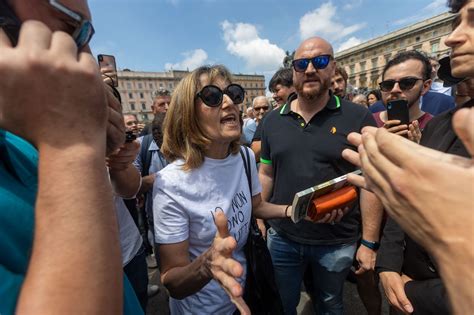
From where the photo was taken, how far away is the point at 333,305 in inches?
84.9

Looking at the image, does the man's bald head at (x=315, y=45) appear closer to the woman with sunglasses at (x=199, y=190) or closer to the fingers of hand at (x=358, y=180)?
the woman with sunglasses at (x=199, y=190)

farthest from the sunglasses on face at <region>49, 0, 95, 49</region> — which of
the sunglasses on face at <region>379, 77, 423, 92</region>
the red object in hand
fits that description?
the sunglasses on face at <region>379, 77, 423, 92</region>

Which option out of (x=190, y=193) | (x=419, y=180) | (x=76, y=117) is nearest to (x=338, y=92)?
(x=190, y=193)

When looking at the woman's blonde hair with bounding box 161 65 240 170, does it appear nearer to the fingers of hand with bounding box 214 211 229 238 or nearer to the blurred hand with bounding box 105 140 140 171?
the blurred hand with bounding box 105 140 140 171

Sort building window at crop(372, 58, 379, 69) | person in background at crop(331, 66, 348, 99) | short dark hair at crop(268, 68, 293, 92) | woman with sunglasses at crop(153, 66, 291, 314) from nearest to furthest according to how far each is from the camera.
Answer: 1. woman with sunglasses at crop(153, 66, 291, 314)
2. person in background at crop(331, 66, 348, 99)
3. short dark hair at crop(268, 68, 293, 92)
4. building window at crop(372, 58, 379, 69)

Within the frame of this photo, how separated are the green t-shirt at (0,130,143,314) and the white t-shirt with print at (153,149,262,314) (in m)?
0.70

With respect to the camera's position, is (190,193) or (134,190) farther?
(134,190)

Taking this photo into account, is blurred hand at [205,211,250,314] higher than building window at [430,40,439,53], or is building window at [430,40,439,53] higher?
building window at [430,40,439,53]

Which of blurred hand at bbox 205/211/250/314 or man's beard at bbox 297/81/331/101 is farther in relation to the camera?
man's beard at bbox 297/81/331/101

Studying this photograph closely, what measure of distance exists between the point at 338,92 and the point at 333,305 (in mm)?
3430

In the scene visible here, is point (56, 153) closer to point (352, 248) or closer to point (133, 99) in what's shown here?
point (352, 248)

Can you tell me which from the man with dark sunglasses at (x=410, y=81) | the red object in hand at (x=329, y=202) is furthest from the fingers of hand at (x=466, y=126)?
the man with dark sunglasses at (x=410, y=81)

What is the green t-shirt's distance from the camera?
0.50 meters

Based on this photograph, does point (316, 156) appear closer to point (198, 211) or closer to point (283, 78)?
point (198, 211)
